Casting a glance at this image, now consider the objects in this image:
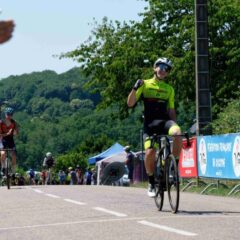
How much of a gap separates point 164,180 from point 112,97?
37976 mm

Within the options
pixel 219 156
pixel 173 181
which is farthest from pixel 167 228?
pixel 219 156

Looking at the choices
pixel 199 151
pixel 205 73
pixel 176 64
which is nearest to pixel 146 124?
pixel 199 151

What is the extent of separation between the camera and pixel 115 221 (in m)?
8.73

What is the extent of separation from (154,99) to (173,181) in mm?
1069

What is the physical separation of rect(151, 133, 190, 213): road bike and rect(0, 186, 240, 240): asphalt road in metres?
0.17

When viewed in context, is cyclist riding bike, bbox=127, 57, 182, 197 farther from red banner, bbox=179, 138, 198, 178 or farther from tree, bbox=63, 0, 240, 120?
→ tree, bbox=63, 0, 240, 120

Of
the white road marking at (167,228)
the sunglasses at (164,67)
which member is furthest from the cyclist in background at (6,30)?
the sunglasses at (164,67)

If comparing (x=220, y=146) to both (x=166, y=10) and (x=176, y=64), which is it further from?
(x=166, y=10)

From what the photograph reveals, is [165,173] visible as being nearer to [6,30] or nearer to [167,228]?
[167,228]

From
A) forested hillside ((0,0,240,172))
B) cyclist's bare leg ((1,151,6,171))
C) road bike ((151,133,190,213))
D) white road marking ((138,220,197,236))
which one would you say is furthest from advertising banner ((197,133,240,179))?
forested hillside ((0,0,240,172))

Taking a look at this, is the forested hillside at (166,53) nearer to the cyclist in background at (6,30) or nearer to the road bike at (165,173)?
the road bike at (165,173)

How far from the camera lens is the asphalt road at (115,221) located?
7496 mm

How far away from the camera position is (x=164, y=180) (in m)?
10.2

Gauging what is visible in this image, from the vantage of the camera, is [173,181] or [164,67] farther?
[164,67]
